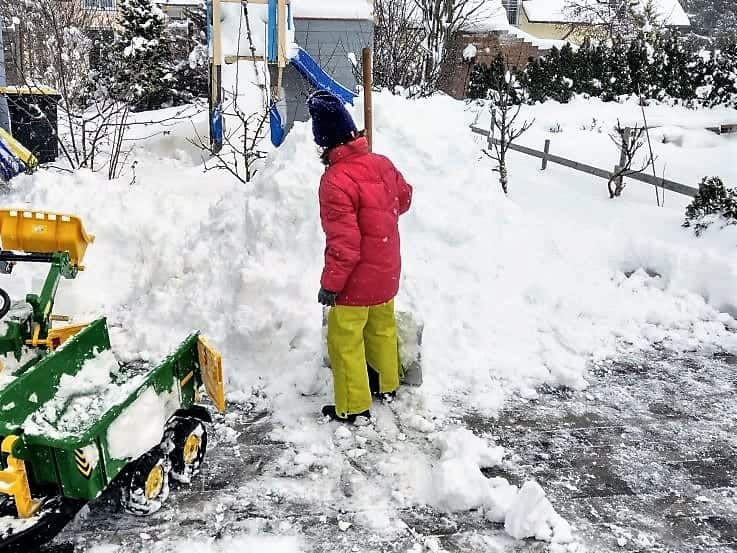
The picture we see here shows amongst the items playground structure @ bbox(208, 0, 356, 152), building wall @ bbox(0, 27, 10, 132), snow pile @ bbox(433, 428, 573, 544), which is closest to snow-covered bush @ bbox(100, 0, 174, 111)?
building wall @ bbox(0, 27, 10, 132)

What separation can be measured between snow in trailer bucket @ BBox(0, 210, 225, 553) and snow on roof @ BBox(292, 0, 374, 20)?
8.62m

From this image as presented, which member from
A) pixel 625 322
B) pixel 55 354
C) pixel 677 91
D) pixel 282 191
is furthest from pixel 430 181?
pixel 677 91

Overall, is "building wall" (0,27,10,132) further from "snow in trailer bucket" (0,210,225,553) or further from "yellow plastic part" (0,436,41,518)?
"yellow plastic part" (0,436,41,518)

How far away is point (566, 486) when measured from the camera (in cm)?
336

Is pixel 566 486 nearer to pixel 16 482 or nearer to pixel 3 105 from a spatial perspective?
pixel 16 482

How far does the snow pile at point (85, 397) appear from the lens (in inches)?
117

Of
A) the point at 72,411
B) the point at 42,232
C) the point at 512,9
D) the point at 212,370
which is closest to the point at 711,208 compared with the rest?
the point at 212,370

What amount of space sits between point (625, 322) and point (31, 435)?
4.27 meters

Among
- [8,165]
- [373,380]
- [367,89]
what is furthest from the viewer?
[8,165]

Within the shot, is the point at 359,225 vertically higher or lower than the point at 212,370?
higher

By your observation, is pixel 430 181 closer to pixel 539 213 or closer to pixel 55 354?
pixel 539 213

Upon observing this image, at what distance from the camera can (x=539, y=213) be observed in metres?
7.88

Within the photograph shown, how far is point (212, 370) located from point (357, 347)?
85 centimetres

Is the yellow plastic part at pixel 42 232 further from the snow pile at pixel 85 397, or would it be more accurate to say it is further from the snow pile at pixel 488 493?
the snow pile at pixel 488 493
